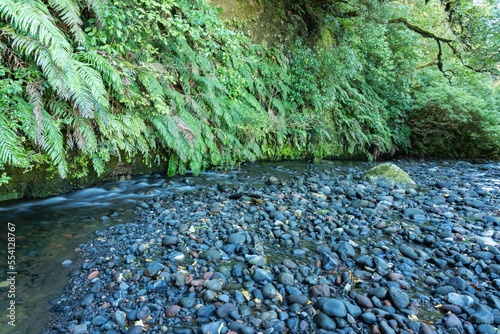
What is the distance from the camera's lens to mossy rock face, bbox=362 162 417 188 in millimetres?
6836

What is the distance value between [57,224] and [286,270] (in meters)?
3.45

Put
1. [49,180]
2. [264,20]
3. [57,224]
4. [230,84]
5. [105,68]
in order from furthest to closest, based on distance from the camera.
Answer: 1. [264,20]
2. [230,84]
3. [49,180]
4. [105,68]
5. [57,224]

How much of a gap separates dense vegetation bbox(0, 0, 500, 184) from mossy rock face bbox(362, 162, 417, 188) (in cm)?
276

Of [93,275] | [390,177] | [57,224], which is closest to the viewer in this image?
[93,275]

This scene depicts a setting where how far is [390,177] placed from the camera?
6.97m

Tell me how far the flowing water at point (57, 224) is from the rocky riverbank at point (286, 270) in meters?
0.19

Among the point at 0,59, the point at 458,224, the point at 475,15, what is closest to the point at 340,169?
the point at 458,224

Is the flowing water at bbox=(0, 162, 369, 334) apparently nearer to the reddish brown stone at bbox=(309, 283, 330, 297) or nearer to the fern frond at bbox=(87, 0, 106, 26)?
the reddish brown stone at bbox=(309, 283, 330, 297)

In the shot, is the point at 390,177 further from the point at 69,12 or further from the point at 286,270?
the point at 69,12

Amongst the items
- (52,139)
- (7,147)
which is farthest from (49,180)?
(7,147)

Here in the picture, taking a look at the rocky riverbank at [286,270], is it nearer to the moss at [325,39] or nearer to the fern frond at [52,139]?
the fern frond at [52,139]

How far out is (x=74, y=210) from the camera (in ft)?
14.8

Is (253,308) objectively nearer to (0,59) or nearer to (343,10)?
(0,59)

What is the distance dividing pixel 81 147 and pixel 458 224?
629 centimetres
